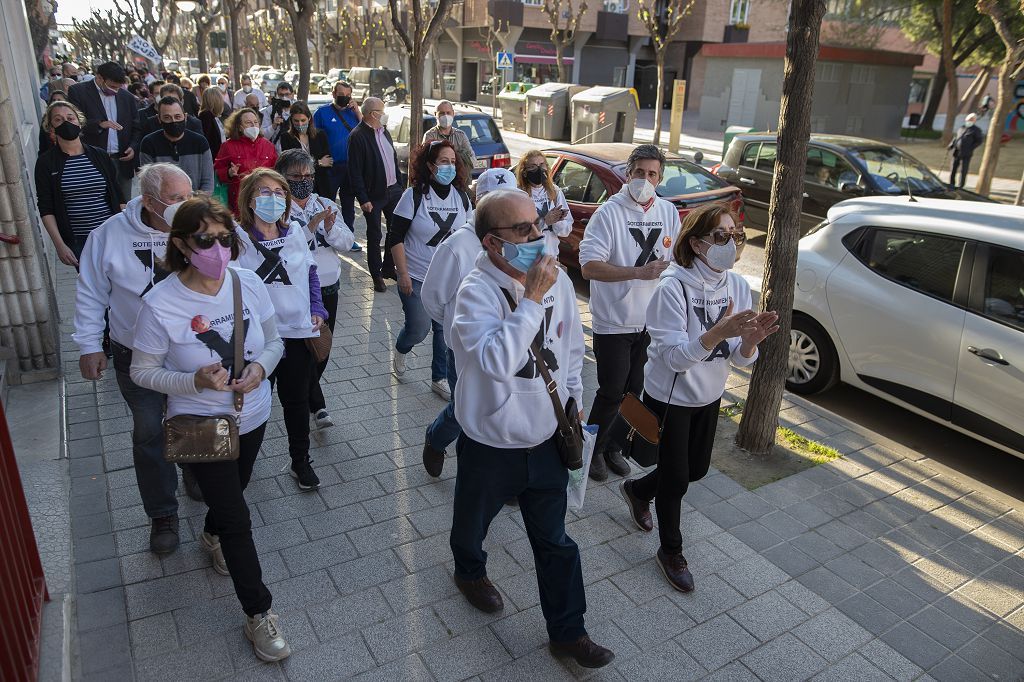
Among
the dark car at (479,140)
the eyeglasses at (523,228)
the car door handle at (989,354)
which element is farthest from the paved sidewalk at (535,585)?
the dark car at (479,140)

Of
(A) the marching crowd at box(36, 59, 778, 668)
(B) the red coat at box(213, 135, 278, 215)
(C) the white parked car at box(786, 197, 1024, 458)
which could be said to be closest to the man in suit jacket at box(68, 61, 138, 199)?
(B) the red coat at box(213, 135, 278, 215)

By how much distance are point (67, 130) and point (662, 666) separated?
4.88 m

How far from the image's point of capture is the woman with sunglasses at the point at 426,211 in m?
5.40

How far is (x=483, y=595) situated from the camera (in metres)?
3.53

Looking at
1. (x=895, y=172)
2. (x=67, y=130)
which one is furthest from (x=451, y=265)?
(x=895, y=172)

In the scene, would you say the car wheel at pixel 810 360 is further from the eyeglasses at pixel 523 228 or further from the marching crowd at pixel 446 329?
the eyeglasses at pixel 523 228

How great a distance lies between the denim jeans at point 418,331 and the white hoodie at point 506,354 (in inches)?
105

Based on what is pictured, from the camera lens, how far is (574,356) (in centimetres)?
315

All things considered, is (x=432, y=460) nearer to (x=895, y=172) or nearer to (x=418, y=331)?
(x=418, y=331)

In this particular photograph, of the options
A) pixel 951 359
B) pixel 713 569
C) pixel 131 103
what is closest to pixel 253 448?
pixel 713 569

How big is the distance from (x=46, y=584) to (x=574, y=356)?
8.35 feet

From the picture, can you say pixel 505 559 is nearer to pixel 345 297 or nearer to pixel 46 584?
pixel 46 584

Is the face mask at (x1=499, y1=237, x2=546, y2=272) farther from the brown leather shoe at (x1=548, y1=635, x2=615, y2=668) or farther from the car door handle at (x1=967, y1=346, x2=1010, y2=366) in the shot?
the car door handle at (x1=967, y1=346, x2=1010, y2=366)

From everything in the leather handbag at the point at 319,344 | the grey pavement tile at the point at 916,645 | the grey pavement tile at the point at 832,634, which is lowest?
the grey pavement tile at the point at 916,645
